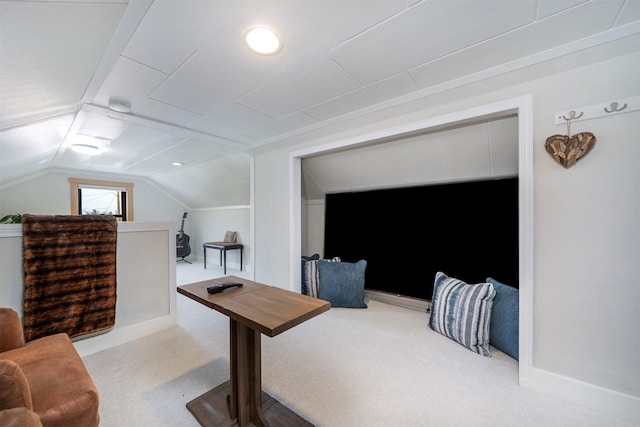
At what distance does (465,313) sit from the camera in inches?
87.9

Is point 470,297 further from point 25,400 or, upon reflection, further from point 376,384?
point 25,400

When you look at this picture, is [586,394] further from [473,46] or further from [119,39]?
[119,39]

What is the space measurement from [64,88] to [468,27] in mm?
2685

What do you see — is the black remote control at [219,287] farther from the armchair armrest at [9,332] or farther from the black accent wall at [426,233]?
the black accent wall at [426,233]

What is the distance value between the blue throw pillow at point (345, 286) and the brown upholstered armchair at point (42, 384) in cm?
226

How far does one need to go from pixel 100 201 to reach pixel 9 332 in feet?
18.8

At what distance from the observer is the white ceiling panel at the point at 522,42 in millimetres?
1252

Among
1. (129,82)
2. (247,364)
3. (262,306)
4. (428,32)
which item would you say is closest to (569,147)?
(428,32)

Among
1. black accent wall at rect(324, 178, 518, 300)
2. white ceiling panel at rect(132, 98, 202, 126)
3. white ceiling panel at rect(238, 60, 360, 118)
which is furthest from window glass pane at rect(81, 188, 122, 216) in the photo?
white ceiling panel at rect(238, 60, 360, 118)

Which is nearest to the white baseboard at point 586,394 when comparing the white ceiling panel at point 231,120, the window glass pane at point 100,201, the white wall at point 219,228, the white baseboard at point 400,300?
the white baseboard at point 400,300

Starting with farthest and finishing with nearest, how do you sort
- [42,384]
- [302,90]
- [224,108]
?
[224,108] → [302,90] → [42,384]

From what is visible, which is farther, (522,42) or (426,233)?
(426,233)

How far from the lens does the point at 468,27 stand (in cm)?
134

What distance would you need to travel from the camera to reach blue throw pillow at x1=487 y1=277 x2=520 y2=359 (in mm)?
2010
